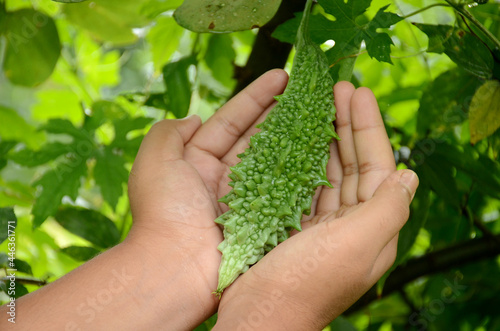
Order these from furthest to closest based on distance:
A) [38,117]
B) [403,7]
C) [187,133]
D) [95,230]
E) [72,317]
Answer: [38,117], [403,7], [95,230], [187,133], [72,317]

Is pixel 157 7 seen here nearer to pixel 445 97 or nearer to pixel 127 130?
pixel 127 130

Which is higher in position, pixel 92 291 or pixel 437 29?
pixel 437 29

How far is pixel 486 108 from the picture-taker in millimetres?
1135

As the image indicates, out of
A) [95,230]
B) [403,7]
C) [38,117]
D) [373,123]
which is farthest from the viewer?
[38,117]

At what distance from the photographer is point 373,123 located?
1128 millimetres

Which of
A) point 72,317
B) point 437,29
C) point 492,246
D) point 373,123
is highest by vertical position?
point 437,29

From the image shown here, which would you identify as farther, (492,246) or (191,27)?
(492,246)

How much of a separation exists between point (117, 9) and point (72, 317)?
2.76 feet

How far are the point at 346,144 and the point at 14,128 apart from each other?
3.50ft

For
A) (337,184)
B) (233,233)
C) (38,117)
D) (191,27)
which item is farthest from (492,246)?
(38,117)

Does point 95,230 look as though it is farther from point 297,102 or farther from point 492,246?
point 492,246

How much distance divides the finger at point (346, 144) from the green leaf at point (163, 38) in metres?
0.60

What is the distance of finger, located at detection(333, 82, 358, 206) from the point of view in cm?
115

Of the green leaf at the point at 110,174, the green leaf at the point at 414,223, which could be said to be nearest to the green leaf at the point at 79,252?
the green leaf at the point at 110,174
